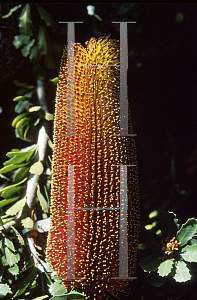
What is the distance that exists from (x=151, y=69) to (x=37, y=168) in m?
0.36

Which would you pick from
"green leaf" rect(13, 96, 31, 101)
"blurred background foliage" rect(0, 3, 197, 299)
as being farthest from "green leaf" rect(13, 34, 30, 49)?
"green leaf" rect(13, 96, 31, 101)

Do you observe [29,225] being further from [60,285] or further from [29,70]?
[29,70]

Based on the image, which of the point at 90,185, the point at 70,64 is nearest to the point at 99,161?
the point at 90,185

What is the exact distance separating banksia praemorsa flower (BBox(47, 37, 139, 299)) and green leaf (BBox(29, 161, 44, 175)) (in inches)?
4.1

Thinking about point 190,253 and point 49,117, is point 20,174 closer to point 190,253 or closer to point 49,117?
point 49,117

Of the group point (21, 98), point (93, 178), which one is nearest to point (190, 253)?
point (93, 178)

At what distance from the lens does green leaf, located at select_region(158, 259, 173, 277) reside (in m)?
0.48

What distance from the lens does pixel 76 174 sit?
18.6 inches

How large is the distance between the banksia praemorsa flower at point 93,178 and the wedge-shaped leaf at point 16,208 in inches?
4.9

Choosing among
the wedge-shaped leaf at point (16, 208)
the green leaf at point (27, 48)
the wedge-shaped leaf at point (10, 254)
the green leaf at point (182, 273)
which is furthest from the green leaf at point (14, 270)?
the green leaf at point (27, 48)

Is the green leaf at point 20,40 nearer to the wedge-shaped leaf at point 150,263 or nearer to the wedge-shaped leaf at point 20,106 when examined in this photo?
the wedge-shaped leaf at point 20,106

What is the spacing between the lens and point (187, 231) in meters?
0.52

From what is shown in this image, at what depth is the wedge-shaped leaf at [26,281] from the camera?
0.58 meters

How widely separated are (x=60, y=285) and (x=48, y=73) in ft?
1.57
